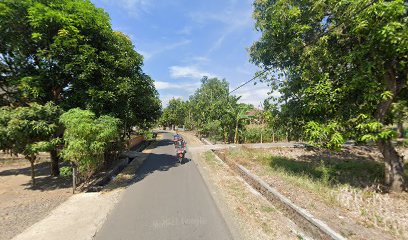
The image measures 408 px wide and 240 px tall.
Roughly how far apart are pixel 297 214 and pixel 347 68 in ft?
18.8

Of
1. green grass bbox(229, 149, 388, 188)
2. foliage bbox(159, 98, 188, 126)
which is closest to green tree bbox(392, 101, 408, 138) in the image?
green grass bbox(229, 149, 388, 188)

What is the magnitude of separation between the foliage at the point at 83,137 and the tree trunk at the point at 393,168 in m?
10.3

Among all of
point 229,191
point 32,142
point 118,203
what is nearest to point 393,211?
point 229,191

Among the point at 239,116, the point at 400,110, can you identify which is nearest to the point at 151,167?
the point at 400,110

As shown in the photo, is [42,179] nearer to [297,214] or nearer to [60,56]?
[60,56]

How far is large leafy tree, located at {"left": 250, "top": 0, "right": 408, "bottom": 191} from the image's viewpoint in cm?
675

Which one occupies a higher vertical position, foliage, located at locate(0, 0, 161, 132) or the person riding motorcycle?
foliage, located at locate(0, 0, 161, 132)

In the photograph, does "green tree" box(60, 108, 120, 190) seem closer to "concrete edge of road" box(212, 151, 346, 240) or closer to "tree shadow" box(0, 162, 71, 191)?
"tree shadow" box(0, 162, 71, 191)

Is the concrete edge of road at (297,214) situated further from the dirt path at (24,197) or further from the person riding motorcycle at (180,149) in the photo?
the dirt path at (24,197)

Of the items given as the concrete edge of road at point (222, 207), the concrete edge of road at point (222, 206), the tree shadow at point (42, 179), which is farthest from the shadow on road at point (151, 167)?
the tree shadow at point (42, 179)

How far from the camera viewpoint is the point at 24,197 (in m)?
8.20

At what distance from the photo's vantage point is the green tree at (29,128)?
7.70 metres

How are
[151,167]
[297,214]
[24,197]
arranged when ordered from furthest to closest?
1. [151,167]
2. [24,197]
3. [297,214]

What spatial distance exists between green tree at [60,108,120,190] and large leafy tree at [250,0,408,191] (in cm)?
768
